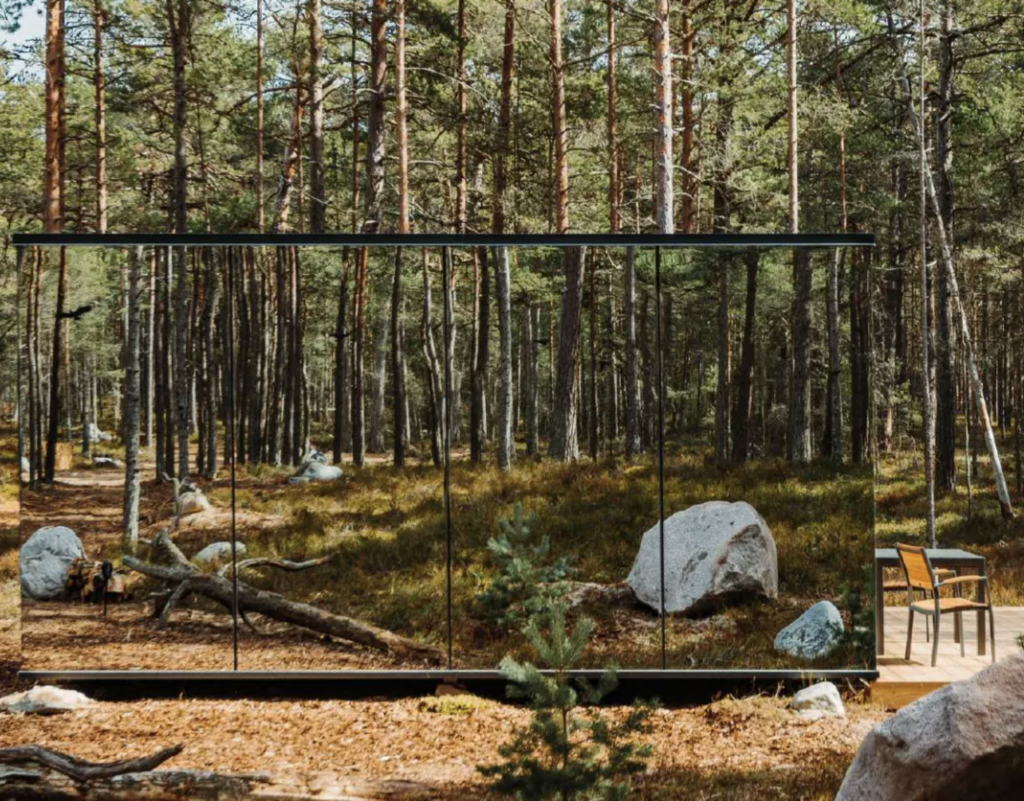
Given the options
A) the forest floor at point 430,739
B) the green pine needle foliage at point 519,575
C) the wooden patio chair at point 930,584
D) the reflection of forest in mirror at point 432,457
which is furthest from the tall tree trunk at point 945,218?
the green pine needle foliage at point 519,575

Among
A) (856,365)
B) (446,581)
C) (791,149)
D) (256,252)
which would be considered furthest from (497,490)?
(791,149)

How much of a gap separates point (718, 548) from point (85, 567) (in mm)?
4569

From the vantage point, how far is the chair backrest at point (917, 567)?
6637 millimetres

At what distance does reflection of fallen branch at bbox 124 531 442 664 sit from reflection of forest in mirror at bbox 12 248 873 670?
0.6 inches

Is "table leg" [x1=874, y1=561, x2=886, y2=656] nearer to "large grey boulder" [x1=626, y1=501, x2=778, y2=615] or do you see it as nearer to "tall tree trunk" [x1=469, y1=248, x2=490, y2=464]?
"large grey boulder" [x1=626, y1=501, x2=778, y2=615]

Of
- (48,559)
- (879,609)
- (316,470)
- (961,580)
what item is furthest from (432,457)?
(961,580)

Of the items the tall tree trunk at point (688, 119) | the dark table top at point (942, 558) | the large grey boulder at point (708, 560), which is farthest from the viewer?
the tall tree trunk at point (688, 119)

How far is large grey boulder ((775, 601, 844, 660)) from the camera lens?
21.6 feet

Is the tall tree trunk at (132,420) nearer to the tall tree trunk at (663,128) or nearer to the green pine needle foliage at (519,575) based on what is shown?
the green pine needle foliage at (519,575)

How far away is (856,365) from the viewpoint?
7250 millimetres

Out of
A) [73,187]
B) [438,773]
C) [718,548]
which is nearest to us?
[438,773]

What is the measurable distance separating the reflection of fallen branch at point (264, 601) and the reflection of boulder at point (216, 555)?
0.05 meters

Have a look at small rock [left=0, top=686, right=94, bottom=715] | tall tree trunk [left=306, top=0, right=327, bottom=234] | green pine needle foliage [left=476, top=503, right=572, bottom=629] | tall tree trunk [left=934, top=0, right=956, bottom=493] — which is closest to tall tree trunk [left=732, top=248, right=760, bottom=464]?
green pine needle foliage [left=476, top=503, right=572, bottom=629]

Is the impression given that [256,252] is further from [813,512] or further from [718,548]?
[813,512]
